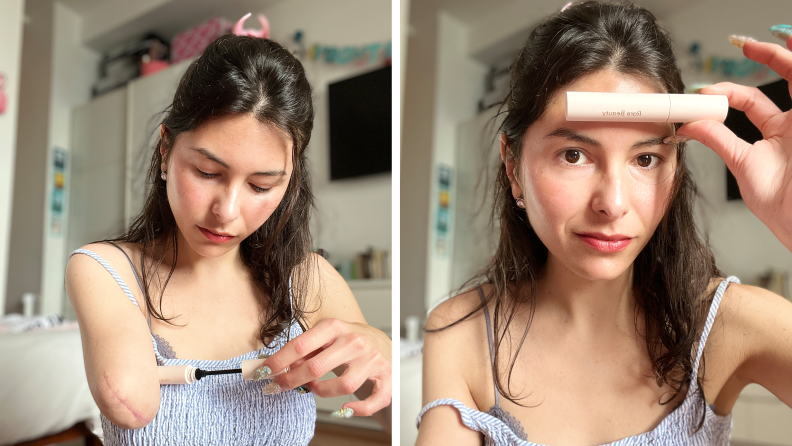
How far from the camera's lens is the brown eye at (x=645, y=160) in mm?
402

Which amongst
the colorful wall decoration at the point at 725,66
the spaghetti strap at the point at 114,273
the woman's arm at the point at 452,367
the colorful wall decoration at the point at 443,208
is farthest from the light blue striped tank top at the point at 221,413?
the colorful wall decoration at the point at 725,66

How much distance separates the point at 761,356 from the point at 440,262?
503mm

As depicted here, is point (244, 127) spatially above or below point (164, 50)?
below

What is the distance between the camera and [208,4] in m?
0.69

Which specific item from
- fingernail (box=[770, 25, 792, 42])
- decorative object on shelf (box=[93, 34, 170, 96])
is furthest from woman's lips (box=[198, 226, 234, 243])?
fingernail (box=[770, 25, 792, 42])

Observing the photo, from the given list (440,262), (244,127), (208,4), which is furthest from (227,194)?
(440,262)

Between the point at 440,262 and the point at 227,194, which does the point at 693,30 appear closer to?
the point at 440,262

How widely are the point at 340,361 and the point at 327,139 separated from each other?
414mm

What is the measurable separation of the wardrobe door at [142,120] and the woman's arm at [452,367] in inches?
12.4

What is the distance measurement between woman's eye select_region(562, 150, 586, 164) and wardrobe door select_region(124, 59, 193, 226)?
1.11 feet

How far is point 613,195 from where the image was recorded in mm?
385

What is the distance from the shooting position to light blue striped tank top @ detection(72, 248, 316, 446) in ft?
1.25

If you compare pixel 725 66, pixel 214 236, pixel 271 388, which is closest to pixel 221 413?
pixel 271 388

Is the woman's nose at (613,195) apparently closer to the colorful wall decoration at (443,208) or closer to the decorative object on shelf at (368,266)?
the decorative object on shelf at (368,266)
